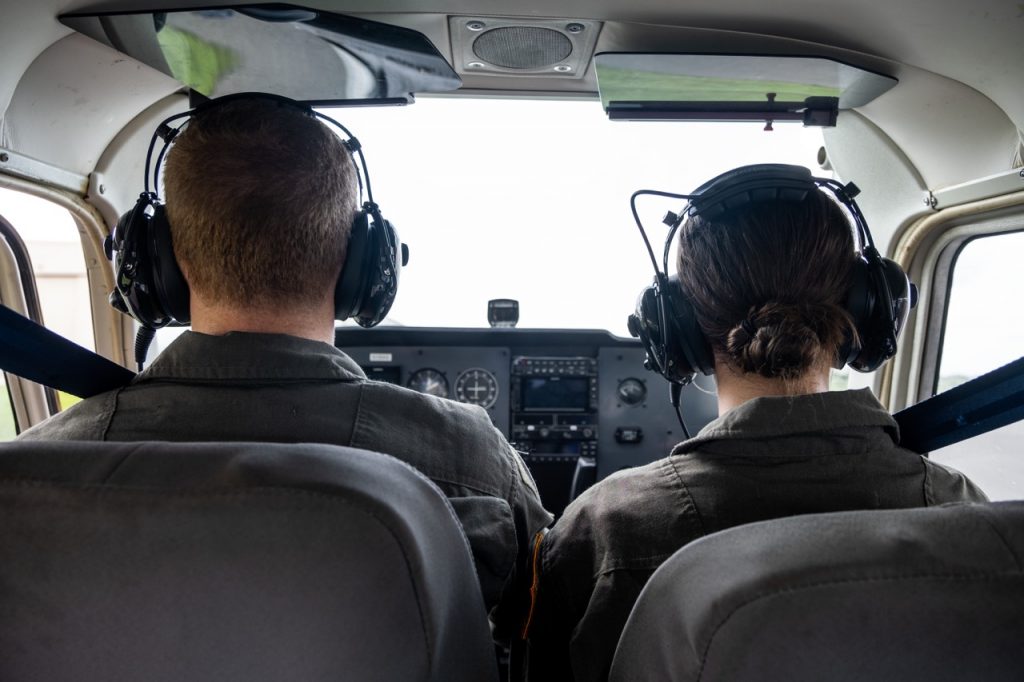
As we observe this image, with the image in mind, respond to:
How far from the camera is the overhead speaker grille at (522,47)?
1.90 m

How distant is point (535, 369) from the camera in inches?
108

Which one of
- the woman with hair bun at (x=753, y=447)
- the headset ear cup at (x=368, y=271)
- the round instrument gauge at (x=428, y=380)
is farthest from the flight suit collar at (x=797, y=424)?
the round instrument gauge at (x=428, y=380)

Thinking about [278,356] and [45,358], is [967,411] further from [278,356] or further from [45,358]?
[45,358]

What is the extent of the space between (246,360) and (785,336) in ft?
2.80

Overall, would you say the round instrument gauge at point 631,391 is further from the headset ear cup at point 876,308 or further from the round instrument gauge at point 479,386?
the headset ear cup at point 876,308

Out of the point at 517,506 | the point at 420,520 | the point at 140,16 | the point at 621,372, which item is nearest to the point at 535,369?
the point at 621,372

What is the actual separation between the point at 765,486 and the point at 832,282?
38cm

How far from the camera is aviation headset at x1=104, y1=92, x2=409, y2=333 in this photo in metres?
→ 1.31

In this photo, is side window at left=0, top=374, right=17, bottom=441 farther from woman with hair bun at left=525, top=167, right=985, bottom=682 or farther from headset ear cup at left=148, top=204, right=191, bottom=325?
woman with hair bun at left=525, top=167, right=985, bottom=682

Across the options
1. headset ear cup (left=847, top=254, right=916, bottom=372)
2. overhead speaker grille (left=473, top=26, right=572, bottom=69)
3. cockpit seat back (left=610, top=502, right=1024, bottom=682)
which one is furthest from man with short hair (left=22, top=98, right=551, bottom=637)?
overhead speaker grille (left=473, top=26, right=572, bottom=69)

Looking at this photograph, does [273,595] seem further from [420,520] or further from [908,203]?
[908,203]

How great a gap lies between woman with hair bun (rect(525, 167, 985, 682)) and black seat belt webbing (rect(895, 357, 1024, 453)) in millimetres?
104

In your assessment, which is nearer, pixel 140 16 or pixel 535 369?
pixel 140 16

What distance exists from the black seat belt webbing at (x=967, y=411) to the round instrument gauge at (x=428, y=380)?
1.78m
